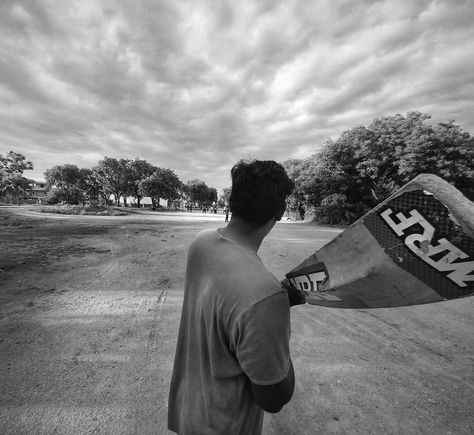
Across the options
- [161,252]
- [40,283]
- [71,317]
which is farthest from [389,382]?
[161,252]

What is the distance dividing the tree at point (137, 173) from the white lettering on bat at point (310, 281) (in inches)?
2290

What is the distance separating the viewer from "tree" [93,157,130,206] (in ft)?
175

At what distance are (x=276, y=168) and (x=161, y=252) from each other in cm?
774

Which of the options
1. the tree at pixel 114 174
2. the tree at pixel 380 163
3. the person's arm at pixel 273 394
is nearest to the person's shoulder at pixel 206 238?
the person's arm at pixel 273 394

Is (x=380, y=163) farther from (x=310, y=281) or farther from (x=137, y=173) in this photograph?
(x=137, y=173)

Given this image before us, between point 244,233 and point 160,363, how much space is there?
8.28 feet

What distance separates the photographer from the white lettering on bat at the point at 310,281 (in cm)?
139

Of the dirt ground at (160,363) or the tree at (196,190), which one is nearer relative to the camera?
the dirt ground at (160,363)

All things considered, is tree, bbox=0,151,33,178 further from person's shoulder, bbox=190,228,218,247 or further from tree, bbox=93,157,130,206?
person's shoulder, bbox=190,228,218,247

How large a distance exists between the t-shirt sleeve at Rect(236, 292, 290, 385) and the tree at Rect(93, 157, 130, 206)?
60.3 m

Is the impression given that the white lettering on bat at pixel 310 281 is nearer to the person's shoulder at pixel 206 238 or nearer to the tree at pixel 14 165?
the person's shoulder at pixel 206 238

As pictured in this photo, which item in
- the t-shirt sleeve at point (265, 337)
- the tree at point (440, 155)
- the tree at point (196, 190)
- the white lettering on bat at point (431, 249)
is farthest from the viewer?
the tree at point (196, 190)

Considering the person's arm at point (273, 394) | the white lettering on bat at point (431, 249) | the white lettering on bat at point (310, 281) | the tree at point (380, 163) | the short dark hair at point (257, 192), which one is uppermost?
the tree at point (380, 163)

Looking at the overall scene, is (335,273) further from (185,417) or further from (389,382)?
(389,382)
